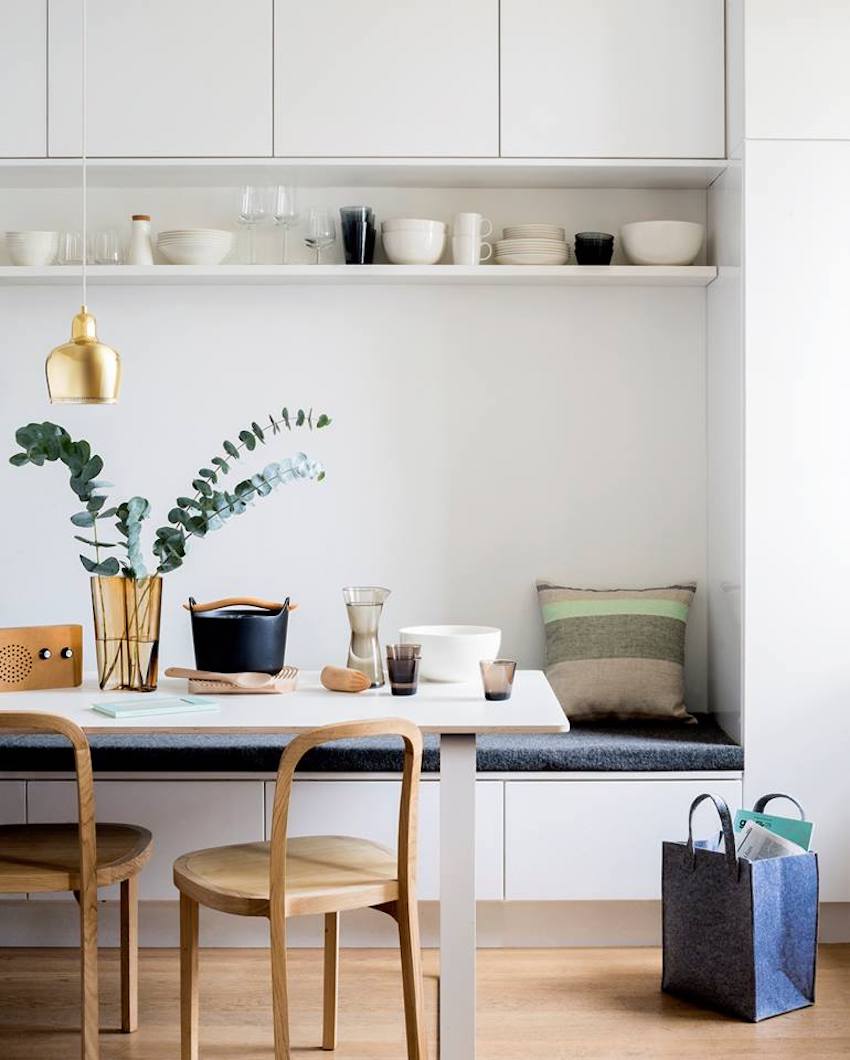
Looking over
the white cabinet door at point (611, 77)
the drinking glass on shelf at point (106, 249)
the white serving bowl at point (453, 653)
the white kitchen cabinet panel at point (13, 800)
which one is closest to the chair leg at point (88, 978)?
the white serving bowl at point (453, 653)

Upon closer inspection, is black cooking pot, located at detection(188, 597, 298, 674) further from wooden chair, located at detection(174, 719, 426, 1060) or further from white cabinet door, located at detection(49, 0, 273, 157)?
white cabinet door, located at detection(49, 0, 273, 157)

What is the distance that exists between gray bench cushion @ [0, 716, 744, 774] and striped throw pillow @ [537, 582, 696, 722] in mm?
301

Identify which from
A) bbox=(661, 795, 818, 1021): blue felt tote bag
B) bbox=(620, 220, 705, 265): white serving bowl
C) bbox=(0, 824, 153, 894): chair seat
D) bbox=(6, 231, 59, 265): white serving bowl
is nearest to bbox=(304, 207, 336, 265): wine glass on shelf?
bbox=(6, 231, 59, 265): white serving bowl

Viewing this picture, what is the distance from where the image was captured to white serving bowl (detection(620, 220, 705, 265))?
362 centimetres

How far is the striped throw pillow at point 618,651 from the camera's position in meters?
3.59

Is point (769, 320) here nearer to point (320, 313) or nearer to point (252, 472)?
point (320, 313)

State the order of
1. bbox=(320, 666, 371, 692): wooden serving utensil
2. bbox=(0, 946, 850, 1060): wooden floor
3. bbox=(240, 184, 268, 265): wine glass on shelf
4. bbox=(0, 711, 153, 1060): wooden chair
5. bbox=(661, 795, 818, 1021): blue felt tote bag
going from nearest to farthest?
bbox=(0, 711, 153, 1060): wooden chair
bbox=(320, 666, 371, 692): wooden serving utensil
bbox=(0, 946, 850, 1060): wooden floor
bbox=(661, 795, 818, 1021): blue felt tote bag
bbox=(240, 184, 268, 265): wine glass on shelf

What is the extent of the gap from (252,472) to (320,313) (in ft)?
1.74

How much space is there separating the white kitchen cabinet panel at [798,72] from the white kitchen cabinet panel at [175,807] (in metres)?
2.24

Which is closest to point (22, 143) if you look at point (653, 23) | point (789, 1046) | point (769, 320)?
point (653, 23)

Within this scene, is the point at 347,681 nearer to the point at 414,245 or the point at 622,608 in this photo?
the point at 622,608

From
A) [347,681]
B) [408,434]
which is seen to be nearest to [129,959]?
[347,681]

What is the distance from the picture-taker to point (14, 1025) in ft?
9.22

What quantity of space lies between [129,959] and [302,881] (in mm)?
727
